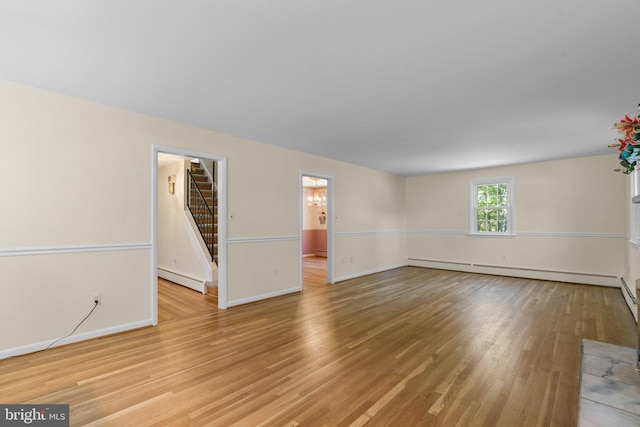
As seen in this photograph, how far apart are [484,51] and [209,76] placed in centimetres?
219

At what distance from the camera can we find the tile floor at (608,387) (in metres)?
1.93

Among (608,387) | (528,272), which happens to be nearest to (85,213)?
(608,387)

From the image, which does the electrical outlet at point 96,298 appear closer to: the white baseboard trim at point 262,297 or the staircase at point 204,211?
the white baseboard trim at point 262,297

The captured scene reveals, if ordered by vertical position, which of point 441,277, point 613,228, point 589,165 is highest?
point 589,165

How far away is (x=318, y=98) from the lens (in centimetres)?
310

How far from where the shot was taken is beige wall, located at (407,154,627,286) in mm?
5641

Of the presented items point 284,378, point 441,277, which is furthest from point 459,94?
point 441,277

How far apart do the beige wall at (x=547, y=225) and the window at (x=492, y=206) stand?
13 cm

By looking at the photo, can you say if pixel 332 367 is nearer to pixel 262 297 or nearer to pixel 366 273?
pixel 262 297

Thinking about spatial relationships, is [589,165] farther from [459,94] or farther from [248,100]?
[248,100]

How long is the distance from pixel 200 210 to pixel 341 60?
4.89 meters

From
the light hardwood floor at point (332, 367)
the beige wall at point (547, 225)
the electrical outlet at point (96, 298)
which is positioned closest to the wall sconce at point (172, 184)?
the light hardwood floor at point (332, 367)

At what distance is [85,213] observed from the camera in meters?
3.19

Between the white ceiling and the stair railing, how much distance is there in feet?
8.15
